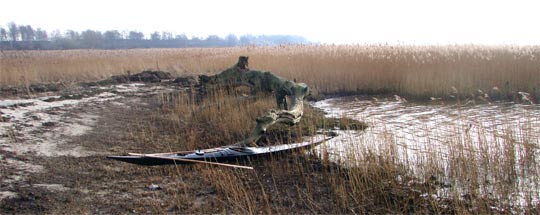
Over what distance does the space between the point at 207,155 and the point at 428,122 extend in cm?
418

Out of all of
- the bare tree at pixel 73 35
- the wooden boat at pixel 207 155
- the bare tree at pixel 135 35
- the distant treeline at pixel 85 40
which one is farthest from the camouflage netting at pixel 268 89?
the bare tree at pixel 135 35

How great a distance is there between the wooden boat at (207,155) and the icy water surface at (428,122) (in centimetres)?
70

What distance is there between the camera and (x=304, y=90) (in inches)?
295

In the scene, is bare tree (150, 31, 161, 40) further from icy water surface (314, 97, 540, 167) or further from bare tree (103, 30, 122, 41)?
icy water surface (314, 97, 540, 167)

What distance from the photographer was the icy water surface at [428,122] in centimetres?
538

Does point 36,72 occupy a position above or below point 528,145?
above

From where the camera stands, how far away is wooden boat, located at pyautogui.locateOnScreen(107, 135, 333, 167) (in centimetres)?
432

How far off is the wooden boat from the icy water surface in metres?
0.70

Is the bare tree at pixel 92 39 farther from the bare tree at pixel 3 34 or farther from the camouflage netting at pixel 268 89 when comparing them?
the camouflage netting at pixel 268 89

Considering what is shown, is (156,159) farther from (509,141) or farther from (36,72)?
(36,72)

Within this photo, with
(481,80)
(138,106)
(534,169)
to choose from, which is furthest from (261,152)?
(481,80)

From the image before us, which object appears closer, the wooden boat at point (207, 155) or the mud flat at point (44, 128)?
the wooden boat at point (207, 155)

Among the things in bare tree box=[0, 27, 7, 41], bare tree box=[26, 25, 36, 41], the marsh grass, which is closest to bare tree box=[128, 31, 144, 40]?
→ bare tree box=[26, 25, 36, 41]

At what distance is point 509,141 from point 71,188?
4602 mm
